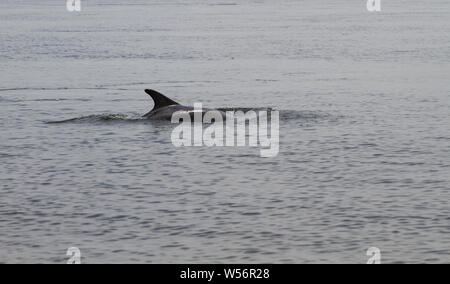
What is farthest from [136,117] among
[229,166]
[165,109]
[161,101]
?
[229,166]

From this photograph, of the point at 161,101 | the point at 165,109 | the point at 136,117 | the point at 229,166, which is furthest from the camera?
the point at 136,117

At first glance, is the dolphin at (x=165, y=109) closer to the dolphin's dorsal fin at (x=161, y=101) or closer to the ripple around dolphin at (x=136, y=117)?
the dolphin's dorsal fin at (x=161, y=101)

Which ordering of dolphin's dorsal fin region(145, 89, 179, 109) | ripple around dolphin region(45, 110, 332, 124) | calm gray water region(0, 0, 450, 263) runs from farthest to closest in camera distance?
1. ripple around dolphin region(45, 110, 332, 124)
2. dolphin's dorsal fin region(145, 89, 179, 109)
3. calm gray water region(0, 0, 450, 263)

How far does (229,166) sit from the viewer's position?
24.0 m

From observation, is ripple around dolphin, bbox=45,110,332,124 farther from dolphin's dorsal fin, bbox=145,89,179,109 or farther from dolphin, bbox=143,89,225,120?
dolphin's dorsal fin, bbox=145,89,179,109

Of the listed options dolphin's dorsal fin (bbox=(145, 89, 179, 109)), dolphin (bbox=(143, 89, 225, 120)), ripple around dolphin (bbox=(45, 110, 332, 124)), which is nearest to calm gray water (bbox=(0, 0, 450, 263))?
ripple around dolphin (bbox=(45, 110, 332, 124))

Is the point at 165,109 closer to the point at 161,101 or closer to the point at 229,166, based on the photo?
the point at 161,101

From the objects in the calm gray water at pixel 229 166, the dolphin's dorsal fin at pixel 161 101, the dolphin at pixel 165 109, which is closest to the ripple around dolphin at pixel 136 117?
the calm gray water at pixel 229 166

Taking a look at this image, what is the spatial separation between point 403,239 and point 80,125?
1559 centimetres

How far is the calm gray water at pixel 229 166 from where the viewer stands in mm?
17078

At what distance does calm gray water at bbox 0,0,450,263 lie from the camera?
17.1 metres

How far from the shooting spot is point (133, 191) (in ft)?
69.6

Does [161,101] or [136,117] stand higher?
[161,101]
